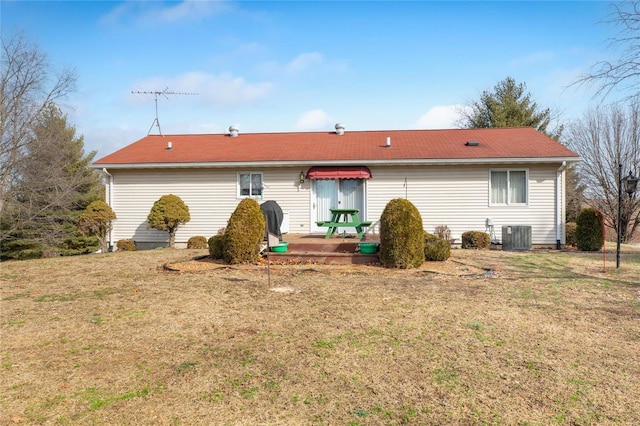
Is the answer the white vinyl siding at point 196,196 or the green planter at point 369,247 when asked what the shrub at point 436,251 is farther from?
the white vinyl siding at point 196,196

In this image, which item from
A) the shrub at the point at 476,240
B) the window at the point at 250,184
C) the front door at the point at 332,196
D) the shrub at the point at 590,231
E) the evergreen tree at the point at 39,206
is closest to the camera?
the shrub at the point at 590,231

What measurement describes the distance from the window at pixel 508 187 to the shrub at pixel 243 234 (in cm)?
896

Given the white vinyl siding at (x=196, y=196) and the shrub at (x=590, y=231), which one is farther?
the white vinyl siding at (x=196, y=196)

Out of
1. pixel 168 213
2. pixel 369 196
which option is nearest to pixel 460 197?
pixel 369 196

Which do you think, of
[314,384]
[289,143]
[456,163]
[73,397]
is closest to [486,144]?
[456,163]

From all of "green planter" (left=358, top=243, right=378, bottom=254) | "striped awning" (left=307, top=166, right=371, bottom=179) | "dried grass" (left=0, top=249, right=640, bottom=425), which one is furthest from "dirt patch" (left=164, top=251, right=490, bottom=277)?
"striped awning" (left=307, top=166, right=371, bottom=179)

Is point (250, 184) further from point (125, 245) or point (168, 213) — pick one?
point (125, 245)

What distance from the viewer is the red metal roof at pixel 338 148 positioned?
14.1 m

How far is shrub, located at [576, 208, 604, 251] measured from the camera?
12867 mm

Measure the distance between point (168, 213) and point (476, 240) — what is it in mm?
10395

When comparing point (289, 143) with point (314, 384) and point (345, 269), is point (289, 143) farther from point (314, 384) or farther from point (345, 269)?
point (314, 384)

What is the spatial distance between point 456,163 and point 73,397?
13.0m

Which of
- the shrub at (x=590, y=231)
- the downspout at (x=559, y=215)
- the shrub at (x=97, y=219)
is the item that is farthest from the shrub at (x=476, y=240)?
the shrub at (x=97, y=219)

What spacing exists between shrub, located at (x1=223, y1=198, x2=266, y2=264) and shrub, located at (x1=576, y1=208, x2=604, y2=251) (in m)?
10.6
